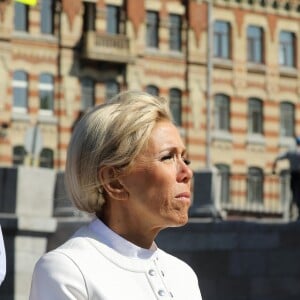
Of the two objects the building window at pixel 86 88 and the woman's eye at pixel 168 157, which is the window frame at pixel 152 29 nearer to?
the building window at pixel 86 88

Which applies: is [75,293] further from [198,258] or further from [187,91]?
[187,91]

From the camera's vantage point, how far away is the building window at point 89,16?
38438 mm

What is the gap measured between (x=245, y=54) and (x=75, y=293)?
128ft

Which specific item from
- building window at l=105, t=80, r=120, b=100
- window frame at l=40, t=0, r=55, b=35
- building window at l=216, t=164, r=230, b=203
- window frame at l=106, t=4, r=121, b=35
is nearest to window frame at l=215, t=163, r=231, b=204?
building window at l=216, t=164, r=230, b=203

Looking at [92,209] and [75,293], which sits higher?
[92,209]

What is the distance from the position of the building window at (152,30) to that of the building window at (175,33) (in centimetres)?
55

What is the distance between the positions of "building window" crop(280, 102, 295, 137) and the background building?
33 mm

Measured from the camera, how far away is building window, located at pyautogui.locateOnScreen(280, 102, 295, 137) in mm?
42344

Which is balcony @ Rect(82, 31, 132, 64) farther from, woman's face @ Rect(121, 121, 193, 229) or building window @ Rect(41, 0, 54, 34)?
woman's face @ Rect(121, 121, 193, 229)

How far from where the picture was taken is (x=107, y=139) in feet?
10.5

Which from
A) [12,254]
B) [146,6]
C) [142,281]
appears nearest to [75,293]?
[142,281]

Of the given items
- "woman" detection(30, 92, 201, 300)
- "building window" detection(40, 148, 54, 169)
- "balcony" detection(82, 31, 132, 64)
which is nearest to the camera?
"woman" detection(30, 92, 201, 300)

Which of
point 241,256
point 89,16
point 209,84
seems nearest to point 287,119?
point 209,84

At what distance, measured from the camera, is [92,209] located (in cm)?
331
